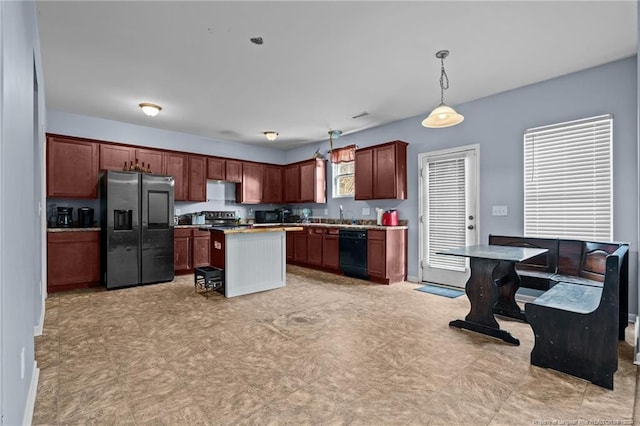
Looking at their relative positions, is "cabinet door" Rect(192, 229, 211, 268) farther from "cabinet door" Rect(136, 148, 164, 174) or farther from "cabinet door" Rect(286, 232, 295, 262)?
"cabinet door" Rect(286, 232, 295, 262)

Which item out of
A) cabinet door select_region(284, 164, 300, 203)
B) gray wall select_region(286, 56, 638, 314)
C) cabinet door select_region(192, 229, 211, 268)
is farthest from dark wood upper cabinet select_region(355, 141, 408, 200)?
cabinet door select_region(192, 229, 211, 268)

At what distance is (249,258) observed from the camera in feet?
14.8

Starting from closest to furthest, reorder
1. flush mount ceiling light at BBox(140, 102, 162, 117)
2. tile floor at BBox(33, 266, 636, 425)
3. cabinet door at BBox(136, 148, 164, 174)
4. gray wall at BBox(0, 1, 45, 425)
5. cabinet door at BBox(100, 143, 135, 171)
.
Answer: gray wall at BBox(0, 1, 45, 425) < tile floor at BBox(33, 266, 636, 425) < flush mount ceiling light at BBox(140, 102, 162, 117) < cabinet door at BBox(100, 143, 135, 171) < cabinet door at BBox(136, 148, 164, 174)

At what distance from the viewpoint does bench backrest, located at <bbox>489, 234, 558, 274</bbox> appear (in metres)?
3.47

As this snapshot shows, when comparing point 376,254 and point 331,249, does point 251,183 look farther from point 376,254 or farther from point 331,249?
point 376,254

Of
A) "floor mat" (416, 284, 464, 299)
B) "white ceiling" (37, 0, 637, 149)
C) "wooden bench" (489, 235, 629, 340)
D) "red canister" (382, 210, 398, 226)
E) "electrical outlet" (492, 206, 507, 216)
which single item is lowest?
"floor mat" (416, 284, 464, 299)

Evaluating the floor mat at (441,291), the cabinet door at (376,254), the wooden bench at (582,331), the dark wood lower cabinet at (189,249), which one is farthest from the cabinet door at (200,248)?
the wooden bench at (582,331)

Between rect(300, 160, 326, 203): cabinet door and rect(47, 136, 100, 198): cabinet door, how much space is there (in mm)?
3811

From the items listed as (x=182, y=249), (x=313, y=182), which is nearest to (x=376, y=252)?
(x=313, y=182)

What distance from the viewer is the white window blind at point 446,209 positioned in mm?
4702

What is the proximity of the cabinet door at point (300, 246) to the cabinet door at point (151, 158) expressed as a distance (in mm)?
2908

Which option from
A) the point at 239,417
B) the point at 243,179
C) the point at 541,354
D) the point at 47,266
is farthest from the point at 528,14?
the point at 47,266

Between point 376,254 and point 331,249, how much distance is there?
107 centimetres

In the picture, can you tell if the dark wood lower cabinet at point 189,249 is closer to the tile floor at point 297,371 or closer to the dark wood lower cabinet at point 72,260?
the dark wood lower cabinet at point 72,260
